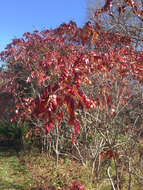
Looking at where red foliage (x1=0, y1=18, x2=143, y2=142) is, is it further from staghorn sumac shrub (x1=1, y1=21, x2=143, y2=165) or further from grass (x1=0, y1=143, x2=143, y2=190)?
grass (x1=0, y1=143, x2=143, y2=190)

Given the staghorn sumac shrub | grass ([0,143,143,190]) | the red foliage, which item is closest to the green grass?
grass ([0,143,143,190])

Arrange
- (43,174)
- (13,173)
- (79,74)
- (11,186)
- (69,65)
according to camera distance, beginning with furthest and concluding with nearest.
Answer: (13,173), (43,174), (11,186), (69,65), (79,74)

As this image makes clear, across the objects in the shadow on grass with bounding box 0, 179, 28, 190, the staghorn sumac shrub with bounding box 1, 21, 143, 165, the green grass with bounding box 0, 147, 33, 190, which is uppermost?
the staghorn sumac shrub with bounding box 1, 21, 143, 165

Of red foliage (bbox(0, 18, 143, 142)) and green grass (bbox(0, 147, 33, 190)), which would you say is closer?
red foliage (bbox(0, 18, 143, 142))

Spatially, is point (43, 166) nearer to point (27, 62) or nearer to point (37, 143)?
point (37, 143)

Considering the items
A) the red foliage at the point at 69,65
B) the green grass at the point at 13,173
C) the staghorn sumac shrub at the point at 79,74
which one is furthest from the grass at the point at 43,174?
the red foliage at the point at 69,65

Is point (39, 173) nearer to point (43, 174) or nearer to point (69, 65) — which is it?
point (43, 174)

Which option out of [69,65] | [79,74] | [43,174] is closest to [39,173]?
[43,174]

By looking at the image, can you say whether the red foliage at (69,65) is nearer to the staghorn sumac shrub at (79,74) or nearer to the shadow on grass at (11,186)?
the staghorn sumac shrub at (79,74)

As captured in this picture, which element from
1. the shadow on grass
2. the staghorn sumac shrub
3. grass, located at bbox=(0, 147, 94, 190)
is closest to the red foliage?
the staghorn sumac shrub

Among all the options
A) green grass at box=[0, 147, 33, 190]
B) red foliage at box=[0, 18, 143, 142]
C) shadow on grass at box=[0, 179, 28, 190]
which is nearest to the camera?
red foliage at box=[0, 18, 143, 142]

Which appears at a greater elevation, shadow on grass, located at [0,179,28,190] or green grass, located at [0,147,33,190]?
green grass, located at [0,147,33,190]

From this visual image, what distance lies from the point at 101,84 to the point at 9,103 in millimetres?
5164

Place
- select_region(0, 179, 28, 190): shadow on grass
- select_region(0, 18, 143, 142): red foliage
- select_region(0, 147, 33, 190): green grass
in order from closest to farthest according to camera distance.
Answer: select_region(0, 18, 143, 142): red foliage, select_region(0, 179, 28, 190): shadow on grass, select_region(0, 147, 33, 190): green grass
